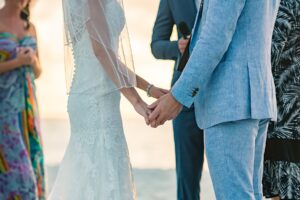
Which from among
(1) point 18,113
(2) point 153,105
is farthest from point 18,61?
(2) point 153,105

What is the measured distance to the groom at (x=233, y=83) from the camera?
2.27 meters

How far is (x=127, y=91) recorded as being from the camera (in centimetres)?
301

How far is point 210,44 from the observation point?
229 cm

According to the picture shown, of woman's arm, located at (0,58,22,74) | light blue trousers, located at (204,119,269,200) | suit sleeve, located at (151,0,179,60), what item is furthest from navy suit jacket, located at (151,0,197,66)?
light blue trousers, located at (204,119,269,200)

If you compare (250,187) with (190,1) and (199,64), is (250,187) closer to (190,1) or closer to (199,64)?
(199,64)

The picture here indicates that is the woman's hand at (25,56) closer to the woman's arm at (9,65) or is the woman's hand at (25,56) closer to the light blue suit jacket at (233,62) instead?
the woman's arm at (9,65)

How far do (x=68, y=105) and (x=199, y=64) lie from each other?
0.93 m

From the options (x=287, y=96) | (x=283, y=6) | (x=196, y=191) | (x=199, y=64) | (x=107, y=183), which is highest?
(x=283, y=6)

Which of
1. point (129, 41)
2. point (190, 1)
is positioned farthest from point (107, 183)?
point (190, 1)

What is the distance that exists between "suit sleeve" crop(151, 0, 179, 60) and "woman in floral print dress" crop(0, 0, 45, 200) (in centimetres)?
77

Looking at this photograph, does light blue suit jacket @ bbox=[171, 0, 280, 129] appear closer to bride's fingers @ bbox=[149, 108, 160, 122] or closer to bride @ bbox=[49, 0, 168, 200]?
bride's fingers @ bbox=[149, 108, 160, 122]

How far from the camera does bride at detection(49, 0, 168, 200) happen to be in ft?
9.62

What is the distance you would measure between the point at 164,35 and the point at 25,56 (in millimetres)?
909

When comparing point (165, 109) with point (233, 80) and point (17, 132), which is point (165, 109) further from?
point (17, 132)
